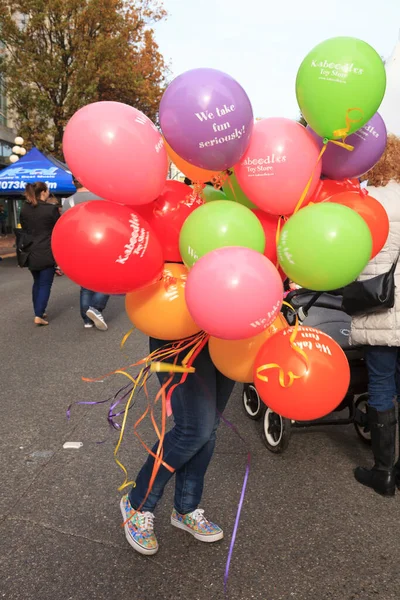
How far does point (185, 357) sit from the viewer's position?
2.17 meters

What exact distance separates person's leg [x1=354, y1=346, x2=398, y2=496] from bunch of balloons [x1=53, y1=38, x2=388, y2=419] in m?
1.00

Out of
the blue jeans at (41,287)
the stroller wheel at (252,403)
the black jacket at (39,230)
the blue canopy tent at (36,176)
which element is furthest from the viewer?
the blue canopy tent at (36,176)

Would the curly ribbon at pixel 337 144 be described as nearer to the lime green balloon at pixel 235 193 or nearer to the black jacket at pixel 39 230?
the lime green balloon at pixel 235 193

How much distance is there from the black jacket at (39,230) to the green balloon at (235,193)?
496 cm

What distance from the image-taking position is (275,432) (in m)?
3.44

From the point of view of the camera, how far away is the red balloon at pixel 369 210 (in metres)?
2.05

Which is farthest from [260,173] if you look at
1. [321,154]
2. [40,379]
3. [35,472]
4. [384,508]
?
[40,379]

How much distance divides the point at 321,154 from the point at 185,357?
956 mm

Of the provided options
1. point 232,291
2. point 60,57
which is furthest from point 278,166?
point 60,57

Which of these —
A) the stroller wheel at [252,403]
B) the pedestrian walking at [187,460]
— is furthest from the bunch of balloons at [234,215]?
the stroller wheel at [252,403]

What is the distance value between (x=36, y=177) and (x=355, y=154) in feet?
40.5

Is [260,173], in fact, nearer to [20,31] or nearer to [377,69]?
[377,69]

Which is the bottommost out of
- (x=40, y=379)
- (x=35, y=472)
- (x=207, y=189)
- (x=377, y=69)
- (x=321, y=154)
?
→ (x=40, y=379)

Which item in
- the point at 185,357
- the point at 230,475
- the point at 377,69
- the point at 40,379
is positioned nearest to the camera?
the point at 377,69
